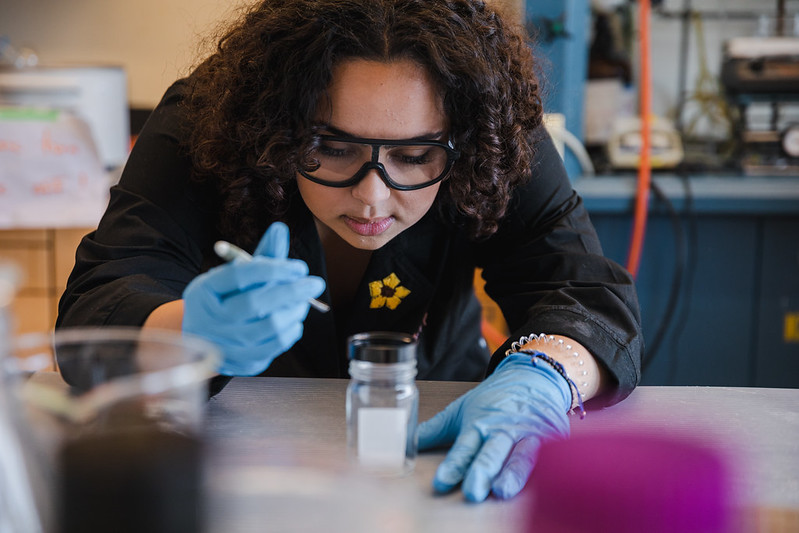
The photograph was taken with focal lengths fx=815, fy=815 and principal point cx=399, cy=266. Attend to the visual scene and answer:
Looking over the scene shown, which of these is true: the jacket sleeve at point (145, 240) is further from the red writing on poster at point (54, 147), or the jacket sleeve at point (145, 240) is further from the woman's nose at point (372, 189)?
the red writing on poster at point (54, 147)

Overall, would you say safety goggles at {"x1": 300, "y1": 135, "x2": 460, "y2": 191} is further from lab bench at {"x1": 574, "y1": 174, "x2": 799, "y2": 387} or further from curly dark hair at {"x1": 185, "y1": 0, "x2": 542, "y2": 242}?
lab bench at {"x1": 574, "y1": 174, "x2": 799, "y2": 387}

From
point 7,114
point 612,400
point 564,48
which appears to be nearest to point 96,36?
point 7,114

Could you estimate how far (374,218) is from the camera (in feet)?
4.02

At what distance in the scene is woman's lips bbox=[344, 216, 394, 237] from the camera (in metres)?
1.24

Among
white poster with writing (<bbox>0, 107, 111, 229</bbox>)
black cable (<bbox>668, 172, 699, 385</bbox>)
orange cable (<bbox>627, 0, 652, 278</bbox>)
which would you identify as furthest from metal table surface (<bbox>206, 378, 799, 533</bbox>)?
white poster with writing (<bbox>0, 107, 111, 229</bbox>)

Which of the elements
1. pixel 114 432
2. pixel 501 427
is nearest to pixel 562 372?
pixel 501 427

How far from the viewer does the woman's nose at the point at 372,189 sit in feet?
3.80

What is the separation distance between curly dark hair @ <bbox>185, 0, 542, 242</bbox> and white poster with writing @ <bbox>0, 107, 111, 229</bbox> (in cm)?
177

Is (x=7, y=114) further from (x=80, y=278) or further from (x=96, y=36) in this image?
(x=80, y=278)

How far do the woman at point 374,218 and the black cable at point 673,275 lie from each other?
1319 mm

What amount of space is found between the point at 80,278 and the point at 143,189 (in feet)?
0.59

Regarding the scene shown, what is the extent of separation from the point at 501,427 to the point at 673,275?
200 cm

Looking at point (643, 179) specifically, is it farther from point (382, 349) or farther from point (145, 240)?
point (382, 349)

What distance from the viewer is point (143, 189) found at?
131 cm
